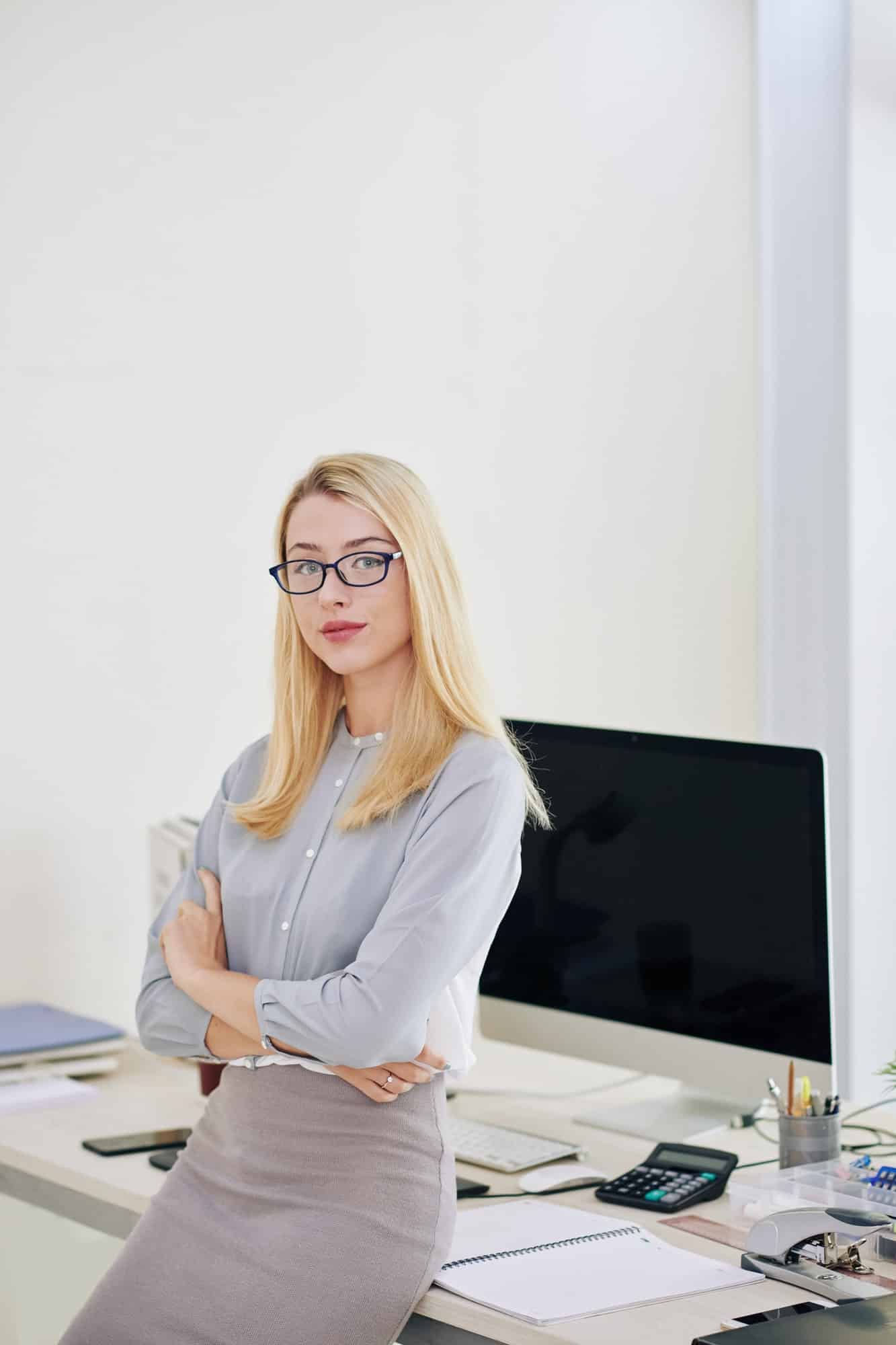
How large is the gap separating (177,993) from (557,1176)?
1.63 feet

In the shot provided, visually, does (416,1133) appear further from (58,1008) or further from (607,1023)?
(58,1008)

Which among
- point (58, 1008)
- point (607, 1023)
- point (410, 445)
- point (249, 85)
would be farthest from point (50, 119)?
point (607, 1023)

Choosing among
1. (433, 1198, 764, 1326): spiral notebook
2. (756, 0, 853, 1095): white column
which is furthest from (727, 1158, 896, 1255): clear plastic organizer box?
(756, 0, 853, 1095): white column

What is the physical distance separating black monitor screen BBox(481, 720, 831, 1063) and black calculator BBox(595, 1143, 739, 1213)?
18 centimetres

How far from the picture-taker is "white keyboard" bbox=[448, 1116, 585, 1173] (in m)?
1.84

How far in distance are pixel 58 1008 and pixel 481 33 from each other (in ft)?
6.34

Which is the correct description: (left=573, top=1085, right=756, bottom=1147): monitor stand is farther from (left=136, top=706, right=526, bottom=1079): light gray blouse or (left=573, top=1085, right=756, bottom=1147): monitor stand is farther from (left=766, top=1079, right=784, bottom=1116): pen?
(left=136, top=706, right=526, bottom=1079): light gray blouse

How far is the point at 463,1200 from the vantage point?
5.67ft

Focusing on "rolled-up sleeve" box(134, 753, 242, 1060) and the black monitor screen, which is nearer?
"rolled-up sleeve" box(134, 753, 242, 1060)

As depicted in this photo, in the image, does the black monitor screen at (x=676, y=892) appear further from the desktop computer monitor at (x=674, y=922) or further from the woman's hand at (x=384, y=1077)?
the woman's hand at (x=384, y=1077)

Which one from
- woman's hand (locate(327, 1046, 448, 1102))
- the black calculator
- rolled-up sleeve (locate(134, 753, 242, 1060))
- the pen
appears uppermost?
rolled-up sleeve (locate(134, 753, 242, 1060))

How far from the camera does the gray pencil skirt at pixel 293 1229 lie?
1.44 m

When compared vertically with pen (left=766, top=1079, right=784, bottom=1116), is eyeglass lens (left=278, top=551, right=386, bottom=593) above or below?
above

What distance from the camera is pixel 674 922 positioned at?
6.57ft
